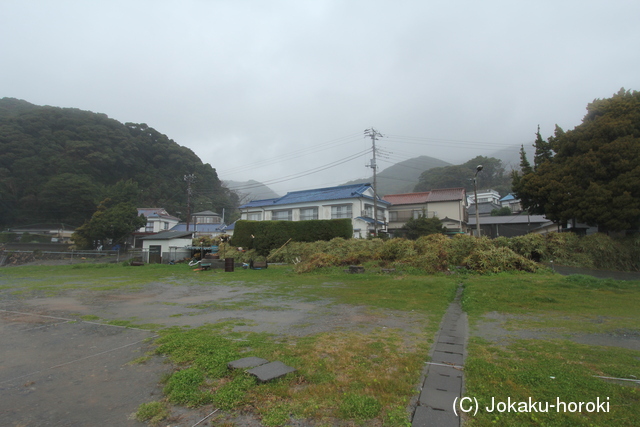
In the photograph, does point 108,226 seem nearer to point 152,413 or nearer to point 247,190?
point 152,413

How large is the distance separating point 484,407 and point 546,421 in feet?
1.45

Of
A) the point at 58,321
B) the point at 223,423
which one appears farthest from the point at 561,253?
the point at 58,321

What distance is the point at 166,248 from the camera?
29281mm

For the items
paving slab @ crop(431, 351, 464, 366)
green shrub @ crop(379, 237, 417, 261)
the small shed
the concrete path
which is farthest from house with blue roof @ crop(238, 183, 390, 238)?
paving slab @ crop(431, 351, 464, 366)

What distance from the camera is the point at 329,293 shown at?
10.2 m

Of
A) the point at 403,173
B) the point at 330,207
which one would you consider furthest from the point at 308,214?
the point at 403,173

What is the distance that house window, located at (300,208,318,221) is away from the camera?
30.9 meters

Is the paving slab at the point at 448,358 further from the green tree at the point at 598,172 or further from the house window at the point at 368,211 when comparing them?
the house window at the point at 368,211

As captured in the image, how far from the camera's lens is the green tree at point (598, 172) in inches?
547

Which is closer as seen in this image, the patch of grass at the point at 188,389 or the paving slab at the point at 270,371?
the patch of grass at the point at 188,389

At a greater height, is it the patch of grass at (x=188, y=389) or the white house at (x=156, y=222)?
the white house at (x=156, y=222)

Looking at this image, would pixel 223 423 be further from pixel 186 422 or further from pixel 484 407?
pixel 484 407

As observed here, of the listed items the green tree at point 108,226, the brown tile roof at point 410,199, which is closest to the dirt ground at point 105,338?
the green tree at point 108,226

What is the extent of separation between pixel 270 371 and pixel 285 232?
20.3 m
